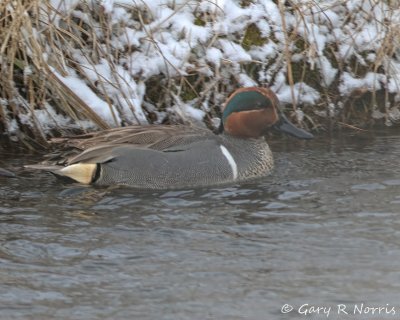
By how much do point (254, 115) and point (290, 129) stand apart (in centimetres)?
27

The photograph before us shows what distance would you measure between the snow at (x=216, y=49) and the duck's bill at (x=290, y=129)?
24.1 inches

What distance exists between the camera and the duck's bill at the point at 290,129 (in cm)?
719

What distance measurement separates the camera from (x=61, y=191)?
660cm

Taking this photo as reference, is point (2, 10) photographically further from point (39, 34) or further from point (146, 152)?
point (146, 152)

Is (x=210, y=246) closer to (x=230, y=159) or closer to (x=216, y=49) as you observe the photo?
(x=230, y=159)

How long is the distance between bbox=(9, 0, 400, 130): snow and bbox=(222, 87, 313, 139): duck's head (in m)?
0.58

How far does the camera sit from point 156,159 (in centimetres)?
675

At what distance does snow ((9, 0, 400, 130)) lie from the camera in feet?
24.6

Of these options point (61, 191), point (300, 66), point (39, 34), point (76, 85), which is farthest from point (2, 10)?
point (300, 66)

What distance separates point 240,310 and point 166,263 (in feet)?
2.30

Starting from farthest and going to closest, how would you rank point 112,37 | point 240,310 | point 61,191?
point 112,37 < point 61,191 < point 240,310

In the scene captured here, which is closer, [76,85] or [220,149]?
[220,149]

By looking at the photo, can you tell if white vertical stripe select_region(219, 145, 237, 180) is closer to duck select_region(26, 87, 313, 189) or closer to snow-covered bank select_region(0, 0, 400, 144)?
duck select_region(26, 87, 313, 189)

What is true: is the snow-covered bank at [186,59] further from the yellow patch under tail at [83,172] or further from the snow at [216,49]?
the yellow patch under tail at [83,172]
